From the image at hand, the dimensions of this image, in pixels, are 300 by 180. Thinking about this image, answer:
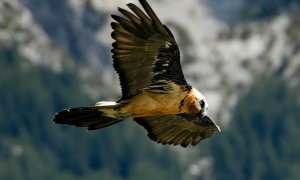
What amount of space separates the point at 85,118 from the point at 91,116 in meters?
0.18

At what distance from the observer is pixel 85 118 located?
832 inches

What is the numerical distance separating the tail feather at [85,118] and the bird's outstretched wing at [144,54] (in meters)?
0.87

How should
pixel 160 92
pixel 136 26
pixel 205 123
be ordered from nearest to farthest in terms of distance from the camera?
pixel 136 26, pixel 160 92, pixel 205 123

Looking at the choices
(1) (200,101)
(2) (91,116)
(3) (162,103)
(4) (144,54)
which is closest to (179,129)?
(3) (162,103)

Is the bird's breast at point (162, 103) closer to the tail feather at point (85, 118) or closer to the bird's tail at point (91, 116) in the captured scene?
the bird's tail at point (91, 116)

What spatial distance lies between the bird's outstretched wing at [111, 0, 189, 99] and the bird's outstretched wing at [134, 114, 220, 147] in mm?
2911

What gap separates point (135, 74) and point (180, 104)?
146 centimetres

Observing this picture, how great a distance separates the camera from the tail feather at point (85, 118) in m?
20.7

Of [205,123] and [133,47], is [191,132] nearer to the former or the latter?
[205,123]

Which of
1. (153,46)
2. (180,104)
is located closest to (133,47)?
(153,46)

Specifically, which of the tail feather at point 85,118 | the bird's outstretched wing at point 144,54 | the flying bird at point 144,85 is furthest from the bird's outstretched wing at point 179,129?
the bird's outstretched wing at point 144,54

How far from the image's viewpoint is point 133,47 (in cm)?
2030

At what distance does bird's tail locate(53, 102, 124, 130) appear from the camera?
20766 mm

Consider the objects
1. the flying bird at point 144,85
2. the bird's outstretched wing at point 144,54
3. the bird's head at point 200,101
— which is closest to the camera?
the bird's outstretched wing at point 144,54
